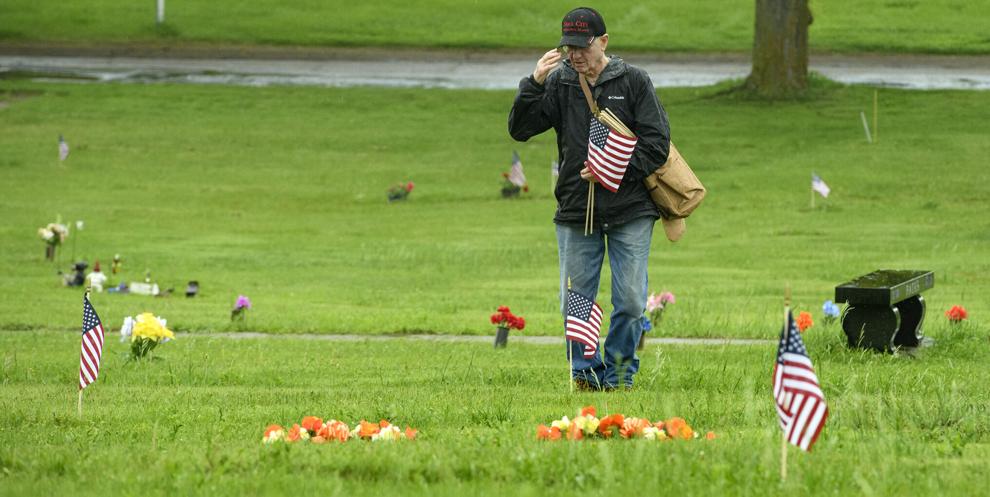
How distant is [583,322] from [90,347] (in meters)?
2.72

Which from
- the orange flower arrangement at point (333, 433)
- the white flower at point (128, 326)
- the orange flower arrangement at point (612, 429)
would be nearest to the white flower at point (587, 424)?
the orange flower arrangement at point (612, 429)

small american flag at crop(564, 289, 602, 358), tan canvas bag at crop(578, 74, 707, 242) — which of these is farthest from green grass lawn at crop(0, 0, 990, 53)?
small american flag at crop(564, 289, 602, 358)

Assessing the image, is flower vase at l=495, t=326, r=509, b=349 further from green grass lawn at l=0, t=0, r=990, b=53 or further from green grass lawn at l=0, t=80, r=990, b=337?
green grass lawn at l=0, t=0, r=990, b=53

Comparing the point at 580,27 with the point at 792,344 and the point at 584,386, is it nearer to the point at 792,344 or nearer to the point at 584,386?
the point at 584,386

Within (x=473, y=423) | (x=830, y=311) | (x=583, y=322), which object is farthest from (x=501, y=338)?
(x=473, y=423)

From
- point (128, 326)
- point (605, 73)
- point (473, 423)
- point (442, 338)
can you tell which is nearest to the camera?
point (473, 423)

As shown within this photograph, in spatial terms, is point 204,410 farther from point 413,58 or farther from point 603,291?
point 413,58

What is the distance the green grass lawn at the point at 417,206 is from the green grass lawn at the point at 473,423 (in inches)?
125

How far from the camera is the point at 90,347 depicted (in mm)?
8688

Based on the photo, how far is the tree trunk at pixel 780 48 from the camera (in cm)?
3547

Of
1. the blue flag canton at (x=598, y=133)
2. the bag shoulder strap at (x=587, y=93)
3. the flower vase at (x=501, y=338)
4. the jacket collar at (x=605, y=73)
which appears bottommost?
the flower vase at (x=501, y=338)

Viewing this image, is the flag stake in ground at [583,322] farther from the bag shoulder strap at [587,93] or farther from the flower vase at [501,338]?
the flower vase at [501,338]

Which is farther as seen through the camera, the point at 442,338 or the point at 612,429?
the point at 442,338

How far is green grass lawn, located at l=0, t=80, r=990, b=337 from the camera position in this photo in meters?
17.9
